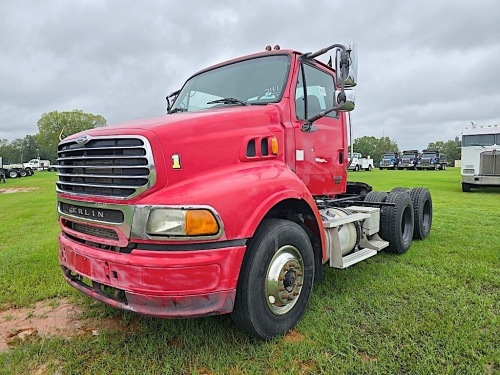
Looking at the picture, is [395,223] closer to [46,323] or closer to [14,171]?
[46,323]

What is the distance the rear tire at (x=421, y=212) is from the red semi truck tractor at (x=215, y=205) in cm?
269

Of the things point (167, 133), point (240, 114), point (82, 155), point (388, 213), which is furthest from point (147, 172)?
point (388, 213)

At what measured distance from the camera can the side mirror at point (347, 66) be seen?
11.2ft

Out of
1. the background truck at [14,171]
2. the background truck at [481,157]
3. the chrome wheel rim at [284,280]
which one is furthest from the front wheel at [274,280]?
the background truck at [14,171]

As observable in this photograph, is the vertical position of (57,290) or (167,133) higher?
(167,133)

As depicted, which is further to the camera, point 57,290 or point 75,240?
point 57,290

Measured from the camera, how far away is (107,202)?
2.69m

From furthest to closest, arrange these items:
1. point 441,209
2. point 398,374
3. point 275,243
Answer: point 441,209 → point 275,243 → point 398,374

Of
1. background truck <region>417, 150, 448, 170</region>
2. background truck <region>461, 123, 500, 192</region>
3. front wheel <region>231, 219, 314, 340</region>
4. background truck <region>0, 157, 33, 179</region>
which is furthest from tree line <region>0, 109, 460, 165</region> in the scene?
front wheel <region>231, 219, 314, 340</region>

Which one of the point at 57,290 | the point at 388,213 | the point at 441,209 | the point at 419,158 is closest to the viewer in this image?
the point at 57,290

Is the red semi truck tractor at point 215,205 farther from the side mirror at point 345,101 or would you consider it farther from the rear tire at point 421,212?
the rear tire at point 421,212

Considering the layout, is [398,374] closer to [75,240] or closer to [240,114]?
[240,114]

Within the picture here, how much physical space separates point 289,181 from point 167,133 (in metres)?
1.09

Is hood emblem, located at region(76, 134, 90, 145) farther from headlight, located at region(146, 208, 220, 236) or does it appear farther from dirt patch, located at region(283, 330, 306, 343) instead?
dirt patch, located at region(283, 330, 306, 343)
